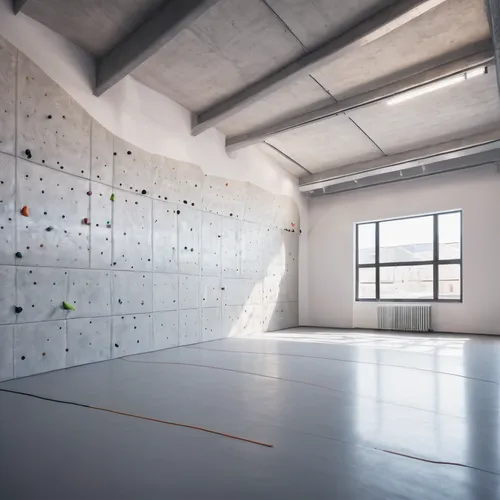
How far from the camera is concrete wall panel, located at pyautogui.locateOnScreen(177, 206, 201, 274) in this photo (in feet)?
22.4

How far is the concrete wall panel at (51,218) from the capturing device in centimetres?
456

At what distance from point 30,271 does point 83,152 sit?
175cm

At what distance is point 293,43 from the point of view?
16.9 feet

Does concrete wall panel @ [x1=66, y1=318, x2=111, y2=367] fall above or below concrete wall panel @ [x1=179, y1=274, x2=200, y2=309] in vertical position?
below

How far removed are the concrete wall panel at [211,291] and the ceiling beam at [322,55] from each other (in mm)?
2774

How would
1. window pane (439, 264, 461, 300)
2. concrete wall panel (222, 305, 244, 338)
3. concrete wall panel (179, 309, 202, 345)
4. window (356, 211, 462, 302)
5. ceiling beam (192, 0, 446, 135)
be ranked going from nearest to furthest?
ceiling beam (192, 0, 446, 135), concrete wall panel (179, 309, 202, 345), concrete wall panel (222, 305, 244, 338), window pane (439, 264, 461, 300), window (356, 211, 462, 302)

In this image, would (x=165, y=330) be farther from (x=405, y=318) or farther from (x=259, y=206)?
(x=405, y=318)

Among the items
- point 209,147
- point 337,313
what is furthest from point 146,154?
point 337,313

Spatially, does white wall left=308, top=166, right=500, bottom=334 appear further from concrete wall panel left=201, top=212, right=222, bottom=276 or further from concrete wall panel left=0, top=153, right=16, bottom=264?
concrete wall panel left=0, top=153, right=16, bottom=264

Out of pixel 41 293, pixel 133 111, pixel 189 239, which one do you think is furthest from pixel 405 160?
pixel 41 293

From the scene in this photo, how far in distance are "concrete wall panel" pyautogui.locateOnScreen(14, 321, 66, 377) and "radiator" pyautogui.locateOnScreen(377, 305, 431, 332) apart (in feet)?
24.0

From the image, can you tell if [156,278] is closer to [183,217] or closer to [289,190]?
[183,217]

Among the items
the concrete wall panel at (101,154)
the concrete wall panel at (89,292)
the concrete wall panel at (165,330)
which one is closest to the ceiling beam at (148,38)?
the concrete wall panel at (101,154)

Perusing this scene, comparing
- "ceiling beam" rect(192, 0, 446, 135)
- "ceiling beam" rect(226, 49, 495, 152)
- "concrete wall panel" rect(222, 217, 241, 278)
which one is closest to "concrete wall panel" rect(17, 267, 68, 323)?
"concrete wall panel" rect(222, 217, 241, 278)
